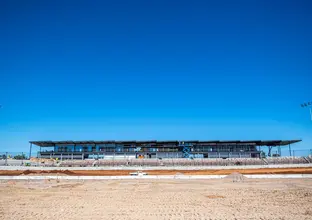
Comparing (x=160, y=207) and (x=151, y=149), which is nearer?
(x=160, y=207)

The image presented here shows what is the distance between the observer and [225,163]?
1972 inches

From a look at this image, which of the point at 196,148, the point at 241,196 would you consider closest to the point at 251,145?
the point at 196,148

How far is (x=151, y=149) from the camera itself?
71.8 metres

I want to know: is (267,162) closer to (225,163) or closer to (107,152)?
(225,163)

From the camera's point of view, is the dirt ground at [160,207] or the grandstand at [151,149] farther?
the grandstand at [151,149]

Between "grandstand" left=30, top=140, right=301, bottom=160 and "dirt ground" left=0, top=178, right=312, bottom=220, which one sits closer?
"dirt ground" left=0, top=178, right=312, bottom=220

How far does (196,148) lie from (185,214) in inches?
2517

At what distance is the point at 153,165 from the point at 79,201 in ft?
121

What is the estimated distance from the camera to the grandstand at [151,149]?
70.4 meters

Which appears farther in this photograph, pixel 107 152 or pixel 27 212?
A: pixel 107 152

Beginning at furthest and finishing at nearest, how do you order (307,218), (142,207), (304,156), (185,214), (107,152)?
(107,152)
(304,156)
(142,207)
(185,214)
(307,218)

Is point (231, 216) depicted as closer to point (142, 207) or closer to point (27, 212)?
point (142, 207)

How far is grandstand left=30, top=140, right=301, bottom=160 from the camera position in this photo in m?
70.4

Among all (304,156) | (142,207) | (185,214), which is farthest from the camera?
(304,156)
